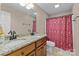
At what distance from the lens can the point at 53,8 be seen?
56.0 inches

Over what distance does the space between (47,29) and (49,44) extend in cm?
19

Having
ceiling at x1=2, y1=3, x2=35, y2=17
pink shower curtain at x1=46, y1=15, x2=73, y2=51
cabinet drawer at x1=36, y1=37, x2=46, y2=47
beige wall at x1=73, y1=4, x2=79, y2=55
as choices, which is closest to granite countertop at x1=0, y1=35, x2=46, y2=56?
cabinet drawer at x1=36, y1=37, x2=46, y2=47

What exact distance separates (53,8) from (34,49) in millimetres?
579

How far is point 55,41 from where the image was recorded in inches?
56.9

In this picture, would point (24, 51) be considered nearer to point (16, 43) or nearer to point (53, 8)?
point (16, 43)

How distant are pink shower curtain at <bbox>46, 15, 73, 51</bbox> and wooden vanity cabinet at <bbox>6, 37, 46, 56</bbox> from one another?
13cm

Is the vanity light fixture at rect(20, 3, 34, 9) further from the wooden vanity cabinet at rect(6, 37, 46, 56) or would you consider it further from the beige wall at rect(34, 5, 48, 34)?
the wooden vanity cabinet at rect(6, 37, 46, 56)

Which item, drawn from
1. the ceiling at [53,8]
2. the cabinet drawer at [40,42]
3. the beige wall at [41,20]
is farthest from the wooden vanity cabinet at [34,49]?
the ceiling at [53,8]

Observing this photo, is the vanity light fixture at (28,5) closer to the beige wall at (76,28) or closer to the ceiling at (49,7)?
the ceiling at (49,7)

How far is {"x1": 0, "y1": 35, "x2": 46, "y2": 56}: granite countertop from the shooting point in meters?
1.10

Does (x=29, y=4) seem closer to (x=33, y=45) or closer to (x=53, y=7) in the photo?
(x=53, y=7)

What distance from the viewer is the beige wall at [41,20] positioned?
1.43 m

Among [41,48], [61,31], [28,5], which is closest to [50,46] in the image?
[41,48]

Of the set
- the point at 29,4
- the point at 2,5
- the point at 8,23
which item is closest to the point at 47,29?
the point at 29,4
